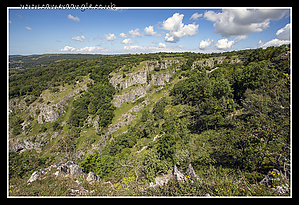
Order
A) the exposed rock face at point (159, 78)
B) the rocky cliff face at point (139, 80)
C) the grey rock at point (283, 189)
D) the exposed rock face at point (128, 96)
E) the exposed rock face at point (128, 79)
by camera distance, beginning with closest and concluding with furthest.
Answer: the grey rock at point (283, 189)
the exposed rock face at point (128, 96)
the rocky cliff face at point (139, 80)
the exposed rock face at point (128, 79)
the exposed rock face at point (159, 78)

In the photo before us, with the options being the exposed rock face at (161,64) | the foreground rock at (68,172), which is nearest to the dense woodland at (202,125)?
the foreground rock at (68,172)

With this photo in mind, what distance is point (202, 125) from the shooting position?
28656 millimetres

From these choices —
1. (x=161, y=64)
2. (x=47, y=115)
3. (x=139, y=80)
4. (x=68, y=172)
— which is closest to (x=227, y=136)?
(x=68, y=172)

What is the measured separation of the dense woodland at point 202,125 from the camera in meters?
10.0

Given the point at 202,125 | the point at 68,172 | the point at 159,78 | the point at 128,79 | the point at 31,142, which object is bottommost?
the point at 31,142

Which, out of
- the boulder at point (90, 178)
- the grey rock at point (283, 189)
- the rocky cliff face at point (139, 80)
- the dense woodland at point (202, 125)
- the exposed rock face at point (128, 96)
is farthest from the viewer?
the rocky cliff face at point (139, 80)

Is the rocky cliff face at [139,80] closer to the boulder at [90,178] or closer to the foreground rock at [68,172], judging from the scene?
the foreground rock at [68,172]

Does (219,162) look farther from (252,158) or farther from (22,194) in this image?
(22,194)

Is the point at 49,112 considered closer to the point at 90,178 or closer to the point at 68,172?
the point at 68,172

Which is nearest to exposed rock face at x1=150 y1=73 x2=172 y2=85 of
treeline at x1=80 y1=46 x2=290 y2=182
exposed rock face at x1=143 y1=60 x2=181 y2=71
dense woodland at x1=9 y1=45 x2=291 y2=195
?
dense woodland at x1=9 y1=45 x2=291 y2=195

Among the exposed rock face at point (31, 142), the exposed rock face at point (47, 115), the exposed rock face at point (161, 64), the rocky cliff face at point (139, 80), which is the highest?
the exposed rock face at point (161, 64)

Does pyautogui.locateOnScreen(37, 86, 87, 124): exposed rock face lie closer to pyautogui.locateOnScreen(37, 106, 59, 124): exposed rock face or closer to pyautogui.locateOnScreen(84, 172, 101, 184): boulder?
pyautogui.locateOnScreen(37, 106, 59, 124): exposed rock face

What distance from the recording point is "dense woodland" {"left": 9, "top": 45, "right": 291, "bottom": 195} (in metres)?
10.0

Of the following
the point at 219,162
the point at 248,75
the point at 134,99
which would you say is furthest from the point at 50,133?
the point at 248,75
